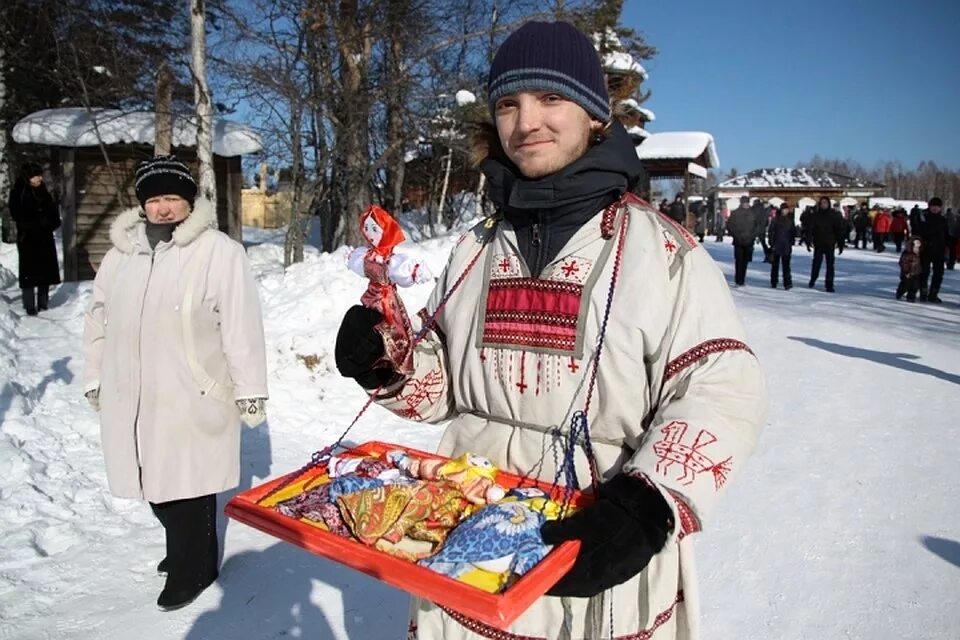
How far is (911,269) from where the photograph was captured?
12.6m

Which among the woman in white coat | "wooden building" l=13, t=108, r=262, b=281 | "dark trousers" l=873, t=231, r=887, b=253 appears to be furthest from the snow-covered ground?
"dark trousers" l=873, t=231, r=887, b=253

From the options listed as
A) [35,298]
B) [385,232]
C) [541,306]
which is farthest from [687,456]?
[35,298]

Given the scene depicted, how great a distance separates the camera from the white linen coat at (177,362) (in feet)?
10.3

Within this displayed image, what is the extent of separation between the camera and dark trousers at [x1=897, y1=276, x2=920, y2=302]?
12697 mm

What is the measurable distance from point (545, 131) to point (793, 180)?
49.1 m

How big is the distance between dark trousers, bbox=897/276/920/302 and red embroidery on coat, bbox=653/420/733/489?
13.6 meters

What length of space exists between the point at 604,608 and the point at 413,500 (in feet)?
1.56

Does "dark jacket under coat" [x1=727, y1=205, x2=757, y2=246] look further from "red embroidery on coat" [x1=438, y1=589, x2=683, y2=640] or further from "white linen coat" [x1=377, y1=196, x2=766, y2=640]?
"red embroidery on coat" [x1=438, y1=589, x2=683, y2=640]

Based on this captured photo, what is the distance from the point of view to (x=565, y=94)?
4.91ft

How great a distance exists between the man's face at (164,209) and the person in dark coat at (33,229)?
6.22 metres

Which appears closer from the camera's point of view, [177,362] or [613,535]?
[613,535]

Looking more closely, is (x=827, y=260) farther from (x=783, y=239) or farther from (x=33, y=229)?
(x=33, y=229)

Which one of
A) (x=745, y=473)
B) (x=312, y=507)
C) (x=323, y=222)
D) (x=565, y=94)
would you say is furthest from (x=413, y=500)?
(x=323, y=222)

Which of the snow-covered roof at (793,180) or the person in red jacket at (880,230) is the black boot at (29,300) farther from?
the snow-covered roof at (793,180)
